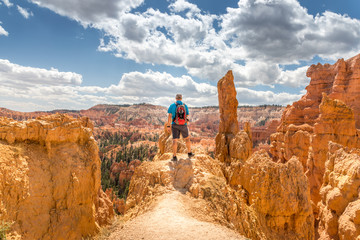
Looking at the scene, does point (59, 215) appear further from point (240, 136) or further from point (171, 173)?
point (240, 136)

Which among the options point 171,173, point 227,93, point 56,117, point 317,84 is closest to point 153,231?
point 171,173

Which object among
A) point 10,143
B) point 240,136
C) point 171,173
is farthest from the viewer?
point 240,136

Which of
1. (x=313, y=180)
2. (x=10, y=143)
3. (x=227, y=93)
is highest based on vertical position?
(x=227, y=93)

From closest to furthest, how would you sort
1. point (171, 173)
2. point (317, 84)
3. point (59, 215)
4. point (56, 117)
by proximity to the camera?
point (171, 173)
point (59, 215)
point (56, 117)
point (317, 84)

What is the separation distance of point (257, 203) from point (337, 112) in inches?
467

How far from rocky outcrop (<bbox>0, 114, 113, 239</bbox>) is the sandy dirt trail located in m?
3.61

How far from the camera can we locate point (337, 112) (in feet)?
48.2

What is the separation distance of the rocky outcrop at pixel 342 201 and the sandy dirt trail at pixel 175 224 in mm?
5915

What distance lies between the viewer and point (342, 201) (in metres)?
8.32

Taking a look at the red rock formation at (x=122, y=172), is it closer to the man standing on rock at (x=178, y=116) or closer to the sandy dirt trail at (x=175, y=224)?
the man standing on rock at (x=178, y=116)

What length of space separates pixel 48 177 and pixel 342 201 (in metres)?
10.3

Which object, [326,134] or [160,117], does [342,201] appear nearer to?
[326,134]

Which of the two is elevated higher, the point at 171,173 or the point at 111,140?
the point at 171,173

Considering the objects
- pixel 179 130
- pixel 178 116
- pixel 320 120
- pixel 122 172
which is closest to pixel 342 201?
pixel 179 130
